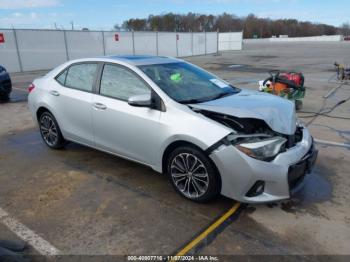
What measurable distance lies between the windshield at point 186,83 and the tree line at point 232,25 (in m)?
74.5

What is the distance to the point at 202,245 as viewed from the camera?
275cm

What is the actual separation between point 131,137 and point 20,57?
17.8 meters

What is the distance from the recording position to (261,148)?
2963 mm

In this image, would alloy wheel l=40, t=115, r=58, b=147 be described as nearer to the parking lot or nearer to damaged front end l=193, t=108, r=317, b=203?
the parking lot

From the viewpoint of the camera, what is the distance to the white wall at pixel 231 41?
140ft

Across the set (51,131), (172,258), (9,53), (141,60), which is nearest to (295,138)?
(172,258)

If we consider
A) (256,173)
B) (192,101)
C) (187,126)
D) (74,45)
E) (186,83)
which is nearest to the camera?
(256,173)

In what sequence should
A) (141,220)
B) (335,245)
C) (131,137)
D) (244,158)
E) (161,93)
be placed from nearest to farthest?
(335,245) < (244,158) < (141,220) < (161,93) < (131,137)

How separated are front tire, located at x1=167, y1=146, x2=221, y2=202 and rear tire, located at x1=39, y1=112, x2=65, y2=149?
2237 millimetres

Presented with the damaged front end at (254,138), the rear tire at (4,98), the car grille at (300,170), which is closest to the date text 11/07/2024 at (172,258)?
the damaged front end at (254,138)

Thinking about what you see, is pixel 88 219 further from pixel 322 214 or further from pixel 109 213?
pixel 322 214

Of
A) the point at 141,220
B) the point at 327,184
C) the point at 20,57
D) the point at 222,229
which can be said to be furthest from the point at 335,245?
the point at 20,57

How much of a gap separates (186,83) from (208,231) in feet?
6.06

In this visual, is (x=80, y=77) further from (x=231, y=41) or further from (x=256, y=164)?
(x=231, y=41)
